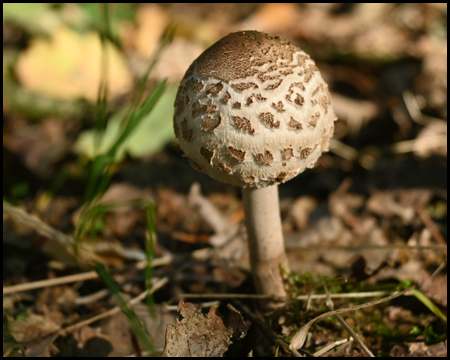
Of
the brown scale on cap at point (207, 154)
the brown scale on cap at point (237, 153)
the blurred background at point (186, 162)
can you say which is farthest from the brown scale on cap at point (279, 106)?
the blurred background at point (186, 162)

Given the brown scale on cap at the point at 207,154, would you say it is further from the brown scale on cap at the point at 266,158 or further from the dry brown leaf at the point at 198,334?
the dry brown leaf at the point at 198,334

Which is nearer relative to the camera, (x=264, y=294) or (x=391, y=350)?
(x=391, y=350)

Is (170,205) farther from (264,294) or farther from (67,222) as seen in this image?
(264,294)

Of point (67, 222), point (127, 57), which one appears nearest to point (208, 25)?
point (127, 57)

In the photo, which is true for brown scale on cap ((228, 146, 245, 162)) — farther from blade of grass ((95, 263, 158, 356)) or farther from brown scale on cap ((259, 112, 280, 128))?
blade of grass ((95, 263, 158, 356))

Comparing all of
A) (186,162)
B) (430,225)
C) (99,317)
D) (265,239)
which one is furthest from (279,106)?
(186,162)

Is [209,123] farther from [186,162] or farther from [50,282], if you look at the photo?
[186,162]

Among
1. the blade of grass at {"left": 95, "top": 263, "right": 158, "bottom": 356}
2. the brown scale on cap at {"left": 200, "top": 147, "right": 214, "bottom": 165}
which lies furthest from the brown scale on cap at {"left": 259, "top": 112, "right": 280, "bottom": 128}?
the blade of grass at {"left": 95, "top": 263, "right": 158, "bottom": 356}
